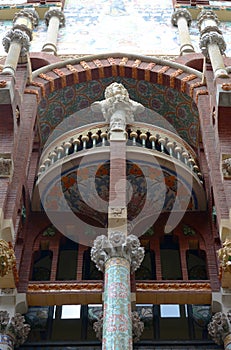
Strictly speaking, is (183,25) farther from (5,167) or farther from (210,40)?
(5,167)

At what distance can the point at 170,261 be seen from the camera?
40.1ft

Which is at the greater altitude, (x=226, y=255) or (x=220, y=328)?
(x=226, y=255)

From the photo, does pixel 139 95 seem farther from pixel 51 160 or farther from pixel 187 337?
pixel 187 337

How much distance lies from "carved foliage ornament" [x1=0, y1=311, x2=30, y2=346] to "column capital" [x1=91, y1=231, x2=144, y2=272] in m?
2.10

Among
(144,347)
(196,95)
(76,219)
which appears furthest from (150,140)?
(144,347)

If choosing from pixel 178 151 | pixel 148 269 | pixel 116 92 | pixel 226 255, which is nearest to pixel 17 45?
pixel 116 92

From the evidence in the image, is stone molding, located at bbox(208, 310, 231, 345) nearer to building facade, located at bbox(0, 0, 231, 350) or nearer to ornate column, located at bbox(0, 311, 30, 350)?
building facade, located at bbox(0, 0, 231, 350)

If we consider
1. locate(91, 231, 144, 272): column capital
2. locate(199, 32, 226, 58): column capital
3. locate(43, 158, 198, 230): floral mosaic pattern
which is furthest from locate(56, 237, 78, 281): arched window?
locate(199, 32, 226, 58): column capital

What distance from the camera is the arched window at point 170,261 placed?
11750 millimetres

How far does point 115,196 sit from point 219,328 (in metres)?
2.73

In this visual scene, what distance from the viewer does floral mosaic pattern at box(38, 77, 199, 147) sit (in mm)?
13281

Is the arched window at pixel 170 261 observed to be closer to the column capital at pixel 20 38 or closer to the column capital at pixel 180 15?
the column capital at pixel 20 38

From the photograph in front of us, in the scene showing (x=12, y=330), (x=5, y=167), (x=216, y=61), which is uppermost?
(x=216, y=61)

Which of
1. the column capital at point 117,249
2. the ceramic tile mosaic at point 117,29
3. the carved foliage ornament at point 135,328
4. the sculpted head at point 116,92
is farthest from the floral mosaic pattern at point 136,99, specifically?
the column capital at point 117,249
